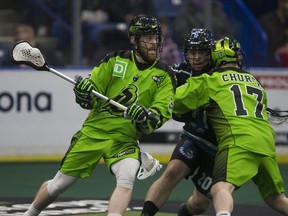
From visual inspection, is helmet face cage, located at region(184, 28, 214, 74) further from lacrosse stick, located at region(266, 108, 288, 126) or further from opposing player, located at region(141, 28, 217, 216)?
lacrosse stick, located at region(266, 108, 288, 126)

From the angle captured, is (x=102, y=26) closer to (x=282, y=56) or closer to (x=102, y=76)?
(x=282, y=56)

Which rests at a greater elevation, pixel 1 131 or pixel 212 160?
pixel 212 160

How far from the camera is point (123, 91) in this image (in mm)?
6730

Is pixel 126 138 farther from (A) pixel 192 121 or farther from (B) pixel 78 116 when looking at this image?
(B) pixel 78 116

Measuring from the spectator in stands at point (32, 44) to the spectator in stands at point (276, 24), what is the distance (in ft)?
8.31

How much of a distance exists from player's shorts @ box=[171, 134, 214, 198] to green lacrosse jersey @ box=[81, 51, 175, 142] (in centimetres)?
48

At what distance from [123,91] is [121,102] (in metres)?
0.07

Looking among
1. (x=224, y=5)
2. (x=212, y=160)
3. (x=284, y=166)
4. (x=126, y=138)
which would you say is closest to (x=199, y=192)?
(x=212, y=160)

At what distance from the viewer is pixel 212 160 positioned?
23.4 feet

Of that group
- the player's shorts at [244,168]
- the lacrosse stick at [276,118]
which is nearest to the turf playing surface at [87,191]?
the lacrosse stick at [276,118]

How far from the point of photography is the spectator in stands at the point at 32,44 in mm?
11203

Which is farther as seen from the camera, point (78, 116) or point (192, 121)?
point (78, 116)

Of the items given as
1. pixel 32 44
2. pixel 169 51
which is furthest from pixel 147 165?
pixel 169 51

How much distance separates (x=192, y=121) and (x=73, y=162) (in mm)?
946
